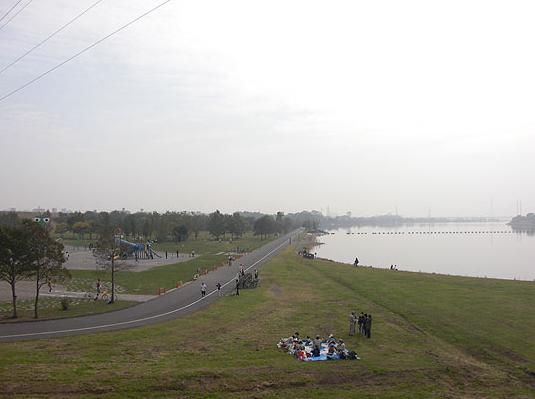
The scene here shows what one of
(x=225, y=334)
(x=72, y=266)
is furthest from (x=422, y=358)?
(x=72, y=266)

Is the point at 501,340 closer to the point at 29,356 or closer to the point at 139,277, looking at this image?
the point at 29,356

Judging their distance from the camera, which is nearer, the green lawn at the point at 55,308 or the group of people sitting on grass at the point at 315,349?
the group of people sitting on grass at the point at 315,349

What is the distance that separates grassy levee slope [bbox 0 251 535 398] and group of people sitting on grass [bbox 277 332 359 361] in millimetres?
535

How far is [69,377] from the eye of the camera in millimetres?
19203

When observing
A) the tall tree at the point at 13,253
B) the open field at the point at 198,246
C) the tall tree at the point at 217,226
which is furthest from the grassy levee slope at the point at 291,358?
the tall tree at the point at 217,226

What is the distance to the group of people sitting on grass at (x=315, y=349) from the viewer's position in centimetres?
2306

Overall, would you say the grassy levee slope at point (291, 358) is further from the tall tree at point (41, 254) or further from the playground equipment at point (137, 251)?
the playground equipment at point (137, 251)

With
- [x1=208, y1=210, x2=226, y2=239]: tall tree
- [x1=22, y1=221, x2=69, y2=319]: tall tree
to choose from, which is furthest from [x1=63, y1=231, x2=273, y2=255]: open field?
[x1=22, y1=221, x2=69, y2=319]: tall tree

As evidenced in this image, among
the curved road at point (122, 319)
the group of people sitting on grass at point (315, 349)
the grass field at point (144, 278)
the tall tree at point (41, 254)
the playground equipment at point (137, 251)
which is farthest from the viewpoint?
the playground equipment at point (137, 251)

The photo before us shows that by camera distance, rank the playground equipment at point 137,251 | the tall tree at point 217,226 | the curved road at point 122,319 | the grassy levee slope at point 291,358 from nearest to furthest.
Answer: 1. the grassy levee slope at point 291,358
2. the curved road at point 122,319
3. the playground equipment at point 137,251
4. the tall tree at point 217,226

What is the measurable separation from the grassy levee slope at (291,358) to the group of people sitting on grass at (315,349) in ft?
1.76

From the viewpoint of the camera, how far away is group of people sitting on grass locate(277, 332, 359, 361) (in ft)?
75.7

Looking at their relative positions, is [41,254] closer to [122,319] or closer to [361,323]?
[122,319]

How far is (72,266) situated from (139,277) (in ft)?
53.5
